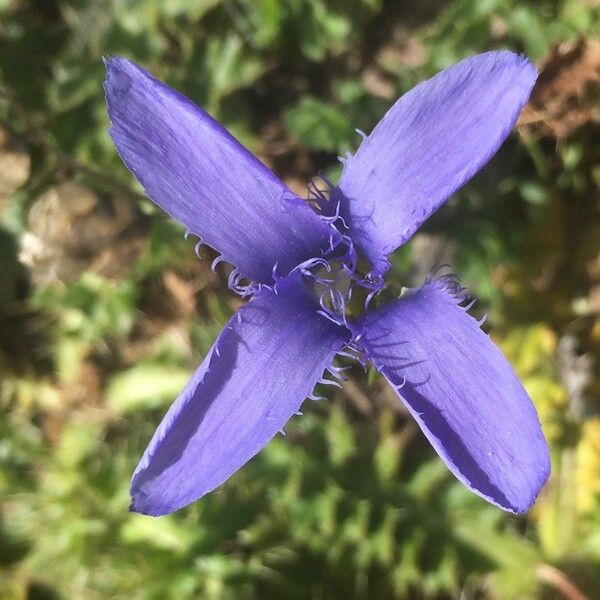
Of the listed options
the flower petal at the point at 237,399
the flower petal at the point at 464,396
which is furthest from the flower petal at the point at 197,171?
the flower petal at the point at 464,396

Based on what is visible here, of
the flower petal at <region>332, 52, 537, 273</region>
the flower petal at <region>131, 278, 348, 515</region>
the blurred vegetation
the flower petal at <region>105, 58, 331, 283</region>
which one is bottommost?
the blurred vegetation

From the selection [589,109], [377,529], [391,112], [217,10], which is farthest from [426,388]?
[217,10]

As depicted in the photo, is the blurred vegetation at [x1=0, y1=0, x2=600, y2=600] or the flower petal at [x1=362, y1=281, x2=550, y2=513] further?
the blurred vegetation at [x1=0, y1=0, x2=600, y2=600]

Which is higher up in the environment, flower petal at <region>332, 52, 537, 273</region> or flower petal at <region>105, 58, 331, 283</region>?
flower petal at <region>105, 58, 331, 283</region>

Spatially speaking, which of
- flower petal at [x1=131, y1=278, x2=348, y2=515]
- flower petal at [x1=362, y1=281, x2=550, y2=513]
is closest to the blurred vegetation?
flower petal at [x1=131, y1=278, x2=348, y2=515]

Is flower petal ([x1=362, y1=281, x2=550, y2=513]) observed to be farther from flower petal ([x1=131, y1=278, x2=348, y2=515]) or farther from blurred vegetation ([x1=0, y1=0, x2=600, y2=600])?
blurred vegetation ([x1=0, y1=0, x2=600, y2=600])

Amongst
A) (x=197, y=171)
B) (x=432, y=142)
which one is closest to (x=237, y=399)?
(x=197, y=171)

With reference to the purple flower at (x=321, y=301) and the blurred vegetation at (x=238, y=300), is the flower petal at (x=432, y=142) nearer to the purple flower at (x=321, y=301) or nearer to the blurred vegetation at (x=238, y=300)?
the purple flower at (x=321, y=301)
